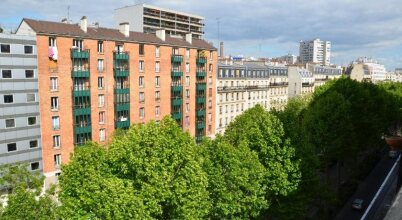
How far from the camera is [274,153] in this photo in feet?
96.5

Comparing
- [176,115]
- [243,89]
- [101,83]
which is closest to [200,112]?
[176,115]

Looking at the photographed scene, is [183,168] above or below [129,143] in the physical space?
below

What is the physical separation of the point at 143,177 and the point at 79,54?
3319 cm

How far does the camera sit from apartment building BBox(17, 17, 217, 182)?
158 feet

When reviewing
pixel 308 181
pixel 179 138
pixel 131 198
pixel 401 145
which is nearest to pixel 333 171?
pixel 401 145

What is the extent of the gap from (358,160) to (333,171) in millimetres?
7195

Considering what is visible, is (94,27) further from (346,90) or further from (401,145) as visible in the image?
(401,145)

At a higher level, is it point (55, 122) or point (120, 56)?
point (120, 56)

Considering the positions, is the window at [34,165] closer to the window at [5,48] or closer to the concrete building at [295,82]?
the window at [5,48]

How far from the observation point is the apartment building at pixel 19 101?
44.3 m

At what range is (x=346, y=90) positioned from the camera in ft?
176

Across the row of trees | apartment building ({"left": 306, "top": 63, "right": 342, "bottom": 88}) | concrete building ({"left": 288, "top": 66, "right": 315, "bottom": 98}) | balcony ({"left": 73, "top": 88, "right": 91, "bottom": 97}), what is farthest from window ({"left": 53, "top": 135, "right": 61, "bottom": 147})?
apartment building ({"left": 306, "top": 63, "right": 342, "bottom": 88})

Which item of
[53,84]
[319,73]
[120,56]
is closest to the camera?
[53,84]

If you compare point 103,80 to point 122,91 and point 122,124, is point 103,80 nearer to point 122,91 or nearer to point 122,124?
point 122,91
